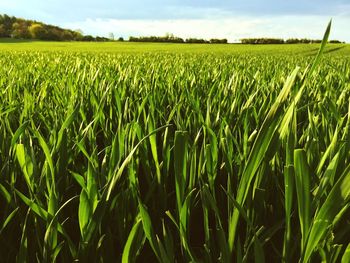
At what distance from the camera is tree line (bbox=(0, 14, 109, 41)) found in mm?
59219

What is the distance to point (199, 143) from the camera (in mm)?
1048

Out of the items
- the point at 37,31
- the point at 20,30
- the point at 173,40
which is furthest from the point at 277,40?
the point at 20,30

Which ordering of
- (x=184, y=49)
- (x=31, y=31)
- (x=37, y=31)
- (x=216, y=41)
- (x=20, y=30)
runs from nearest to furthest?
(x=184, y=49) < (x=216, y=41) < (x=37, y=31) < (x=31, y=31) < (x=20, y=30)

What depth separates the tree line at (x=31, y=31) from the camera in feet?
194

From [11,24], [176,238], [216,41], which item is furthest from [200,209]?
[11,24]

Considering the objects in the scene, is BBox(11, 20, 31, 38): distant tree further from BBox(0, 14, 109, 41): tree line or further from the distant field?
the distant field

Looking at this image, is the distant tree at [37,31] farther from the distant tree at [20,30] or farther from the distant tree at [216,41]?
the distant tree at [216,41]

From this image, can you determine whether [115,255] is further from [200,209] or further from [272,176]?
[272,176]

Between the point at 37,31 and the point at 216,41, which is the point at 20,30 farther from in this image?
the point at 216,41

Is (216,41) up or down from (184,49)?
down

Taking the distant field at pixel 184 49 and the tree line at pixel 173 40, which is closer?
the distant field at pixel 184 49

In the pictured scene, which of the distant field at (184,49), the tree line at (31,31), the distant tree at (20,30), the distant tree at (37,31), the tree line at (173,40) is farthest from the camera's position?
the distant tree at (20,30)

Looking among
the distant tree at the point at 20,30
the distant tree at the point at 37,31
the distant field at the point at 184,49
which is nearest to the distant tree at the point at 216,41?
the distant field at the point at 184,49

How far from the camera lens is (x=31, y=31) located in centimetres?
6462
